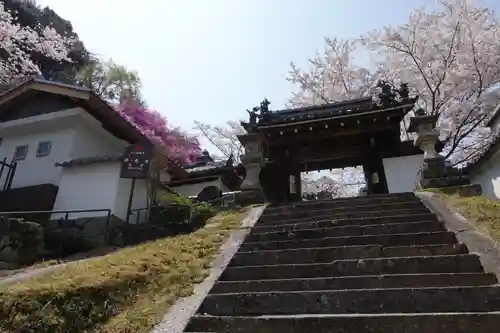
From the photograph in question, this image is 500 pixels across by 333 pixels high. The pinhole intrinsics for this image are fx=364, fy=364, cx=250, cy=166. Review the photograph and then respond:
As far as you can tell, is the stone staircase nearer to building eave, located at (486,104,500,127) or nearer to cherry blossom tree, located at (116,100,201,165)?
building eave, located at (486,104,500,127)

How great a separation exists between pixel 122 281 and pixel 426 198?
6.72 m

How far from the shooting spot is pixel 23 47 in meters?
22.4

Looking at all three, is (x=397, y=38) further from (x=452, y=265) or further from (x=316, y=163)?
(x=452, y=265)

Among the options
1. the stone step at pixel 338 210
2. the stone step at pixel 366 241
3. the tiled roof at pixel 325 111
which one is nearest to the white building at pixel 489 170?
the tiled roof at pixel 325 111

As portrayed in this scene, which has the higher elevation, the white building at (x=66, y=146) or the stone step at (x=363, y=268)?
the white building at (x=66, y=146)

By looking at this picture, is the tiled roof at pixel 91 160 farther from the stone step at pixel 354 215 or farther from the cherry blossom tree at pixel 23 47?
the cherry blossom tree at pixel 23 47

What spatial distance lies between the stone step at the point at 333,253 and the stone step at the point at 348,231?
0.89 m

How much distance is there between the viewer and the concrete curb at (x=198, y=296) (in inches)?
153

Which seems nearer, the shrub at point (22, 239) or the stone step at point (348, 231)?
the stone step at point (348, 231)

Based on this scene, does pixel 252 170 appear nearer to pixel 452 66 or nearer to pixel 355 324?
pixel 355 324

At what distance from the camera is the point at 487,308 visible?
3.75 m

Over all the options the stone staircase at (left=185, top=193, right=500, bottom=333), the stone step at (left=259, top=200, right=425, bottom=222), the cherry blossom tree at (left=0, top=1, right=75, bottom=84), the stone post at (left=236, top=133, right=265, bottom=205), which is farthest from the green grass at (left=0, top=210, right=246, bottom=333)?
the cherry blossom tree at (left=0, top=1, right=75, bottom=84)

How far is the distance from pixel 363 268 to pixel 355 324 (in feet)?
4.76

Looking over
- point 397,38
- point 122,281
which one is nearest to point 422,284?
point 122,281
